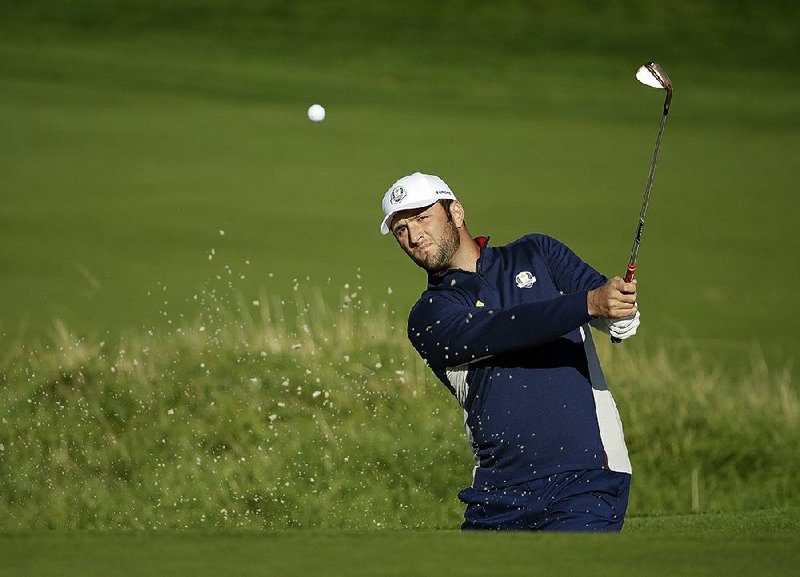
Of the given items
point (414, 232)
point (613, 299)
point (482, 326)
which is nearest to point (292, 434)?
point (414, 232)

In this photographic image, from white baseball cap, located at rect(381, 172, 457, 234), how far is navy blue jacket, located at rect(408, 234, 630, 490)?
0.25m

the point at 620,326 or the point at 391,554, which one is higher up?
the point at 620,326

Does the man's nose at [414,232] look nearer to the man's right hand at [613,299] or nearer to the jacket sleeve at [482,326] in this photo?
the jacket sleeve at [482,326]

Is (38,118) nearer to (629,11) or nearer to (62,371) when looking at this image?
(62,371)

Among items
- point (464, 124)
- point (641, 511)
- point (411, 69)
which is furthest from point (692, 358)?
point (411, 69)

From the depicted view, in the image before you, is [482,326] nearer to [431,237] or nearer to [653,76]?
[431,237]

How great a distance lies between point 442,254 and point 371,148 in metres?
8.19

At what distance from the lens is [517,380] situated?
5309mm

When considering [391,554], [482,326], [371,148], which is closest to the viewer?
[391,554]

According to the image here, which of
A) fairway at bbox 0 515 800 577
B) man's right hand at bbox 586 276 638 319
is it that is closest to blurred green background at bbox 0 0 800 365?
man's right hand at bbox 586 276 638 319

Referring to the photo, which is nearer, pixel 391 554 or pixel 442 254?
pixel 391 554

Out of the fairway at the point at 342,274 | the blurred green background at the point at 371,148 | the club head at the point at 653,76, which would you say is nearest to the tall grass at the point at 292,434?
the fairway at the point at 342,274

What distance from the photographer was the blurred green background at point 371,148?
10.7m

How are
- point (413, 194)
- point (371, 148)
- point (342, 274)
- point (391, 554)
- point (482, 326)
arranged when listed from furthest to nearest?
point (371, 148)
point (342, 274)
point (413, 194)
point (482, 326)
point (391, 554)
